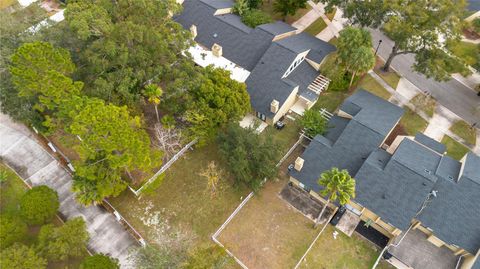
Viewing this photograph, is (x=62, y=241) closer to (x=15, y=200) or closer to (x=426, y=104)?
(x=15, y=200)

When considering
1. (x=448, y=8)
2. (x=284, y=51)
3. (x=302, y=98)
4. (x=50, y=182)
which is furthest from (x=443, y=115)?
(x=50, y=182)

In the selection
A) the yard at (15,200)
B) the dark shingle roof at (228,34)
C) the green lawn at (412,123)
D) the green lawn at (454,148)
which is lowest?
the yard at (15,200)

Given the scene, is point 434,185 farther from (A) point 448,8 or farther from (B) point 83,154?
(B) point 83,154

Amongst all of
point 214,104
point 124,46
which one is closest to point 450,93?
point 214,104

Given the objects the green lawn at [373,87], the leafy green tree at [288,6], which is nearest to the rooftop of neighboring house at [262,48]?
the leafy green tree at [288,6]

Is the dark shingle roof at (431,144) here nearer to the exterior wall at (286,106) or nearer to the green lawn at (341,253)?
the green lawn at (341,253)

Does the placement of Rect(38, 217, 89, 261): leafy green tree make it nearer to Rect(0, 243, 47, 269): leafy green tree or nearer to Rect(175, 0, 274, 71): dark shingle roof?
Rect(0, 243, 47, 269): leafy green tree

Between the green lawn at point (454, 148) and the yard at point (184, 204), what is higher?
the green lawn at point (454, 148)
